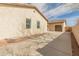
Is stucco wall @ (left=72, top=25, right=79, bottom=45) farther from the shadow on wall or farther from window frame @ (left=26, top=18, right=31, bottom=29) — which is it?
window frame @ (left=26, top=18, right=31, bottom=29)

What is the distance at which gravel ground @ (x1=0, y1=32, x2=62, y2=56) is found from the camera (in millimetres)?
2051

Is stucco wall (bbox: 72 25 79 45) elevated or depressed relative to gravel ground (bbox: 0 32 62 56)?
elevated

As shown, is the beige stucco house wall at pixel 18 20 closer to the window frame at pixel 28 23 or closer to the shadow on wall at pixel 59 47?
the window frame at pixel 28 23

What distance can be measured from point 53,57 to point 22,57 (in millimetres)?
403

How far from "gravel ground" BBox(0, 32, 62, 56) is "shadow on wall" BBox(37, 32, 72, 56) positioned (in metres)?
0.05

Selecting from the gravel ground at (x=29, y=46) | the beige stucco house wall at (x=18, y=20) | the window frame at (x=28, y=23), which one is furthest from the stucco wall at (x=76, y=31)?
the window frame at (x=28, y=23)

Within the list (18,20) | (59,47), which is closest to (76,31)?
(59,47)

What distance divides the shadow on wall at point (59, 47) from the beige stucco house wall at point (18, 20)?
21 cm

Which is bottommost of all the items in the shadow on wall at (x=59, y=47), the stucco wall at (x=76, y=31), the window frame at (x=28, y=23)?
the shadow on wall at (x=59, y=47)

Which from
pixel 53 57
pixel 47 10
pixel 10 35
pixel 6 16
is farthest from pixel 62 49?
pixel 6 16

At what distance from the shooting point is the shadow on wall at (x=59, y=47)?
2.04m

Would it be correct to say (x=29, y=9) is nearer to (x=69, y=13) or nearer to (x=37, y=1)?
(x=37, y=1)

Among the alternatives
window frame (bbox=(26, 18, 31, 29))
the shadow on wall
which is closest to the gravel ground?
the shadow on wall

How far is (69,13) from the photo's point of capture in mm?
2100
